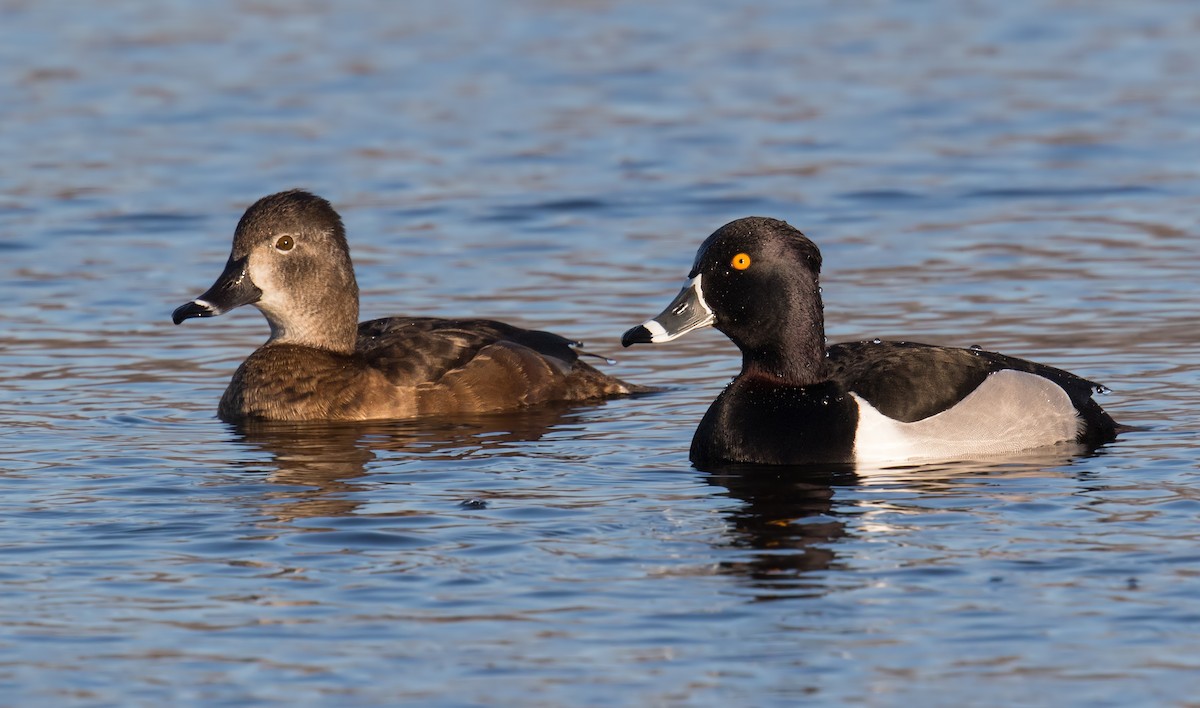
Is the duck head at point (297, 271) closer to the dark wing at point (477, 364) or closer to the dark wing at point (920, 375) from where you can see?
the dark wing at point (477, 364)

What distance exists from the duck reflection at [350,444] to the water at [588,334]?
0.14ft

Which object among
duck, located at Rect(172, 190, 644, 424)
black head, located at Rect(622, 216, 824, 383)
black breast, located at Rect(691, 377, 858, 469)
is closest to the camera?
black breast, located at Rect(691, 377, 858, 469)

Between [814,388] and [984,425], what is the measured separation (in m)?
0.81

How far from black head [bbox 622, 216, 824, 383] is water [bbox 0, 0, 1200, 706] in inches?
25.7

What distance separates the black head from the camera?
9805mm

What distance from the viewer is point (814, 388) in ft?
32.1

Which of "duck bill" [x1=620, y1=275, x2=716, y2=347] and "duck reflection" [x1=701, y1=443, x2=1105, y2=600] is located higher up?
"duck bill" [x1=620, y1=275, x2=716, y2=347]

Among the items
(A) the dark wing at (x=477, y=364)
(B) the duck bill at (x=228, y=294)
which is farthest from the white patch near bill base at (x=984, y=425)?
(B) the duck bill at (x=228, y=294)

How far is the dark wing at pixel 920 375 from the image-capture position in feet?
31.7

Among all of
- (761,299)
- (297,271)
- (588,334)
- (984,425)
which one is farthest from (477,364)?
(984,425)

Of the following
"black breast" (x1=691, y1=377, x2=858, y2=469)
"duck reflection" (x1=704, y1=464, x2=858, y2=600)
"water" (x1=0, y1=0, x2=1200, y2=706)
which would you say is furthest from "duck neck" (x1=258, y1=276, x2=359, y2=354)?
"duck reflection" (x1=704, y1=464, x2=858, y2=600)

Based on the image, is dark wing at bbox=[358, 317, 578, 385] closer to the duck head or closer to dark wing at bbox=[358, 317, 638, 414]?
dark wing at bbox=[358, 317, 638, 414]

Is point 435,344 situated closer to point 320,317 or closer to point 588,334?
point 320,317

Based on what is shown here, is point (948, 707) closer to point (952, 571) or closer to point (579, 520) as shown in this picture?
point (952, 571)
